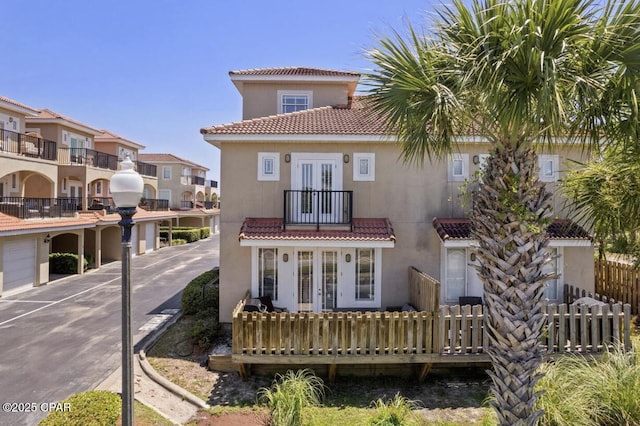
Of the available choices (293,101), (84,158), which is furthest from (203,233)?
(293,101)

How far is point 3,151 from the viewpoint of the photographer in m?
20.6

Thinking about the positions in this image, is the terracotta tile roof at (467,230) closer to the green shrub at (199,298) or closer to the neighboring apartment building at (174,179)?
the green shrub at (199,298)

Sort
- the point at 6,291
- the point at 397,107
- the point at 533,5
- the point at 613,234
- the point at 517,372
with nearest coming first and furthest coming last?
the point at 533,5, the point at 517,372, the point at 397,107, the point at 613,234, the point at 6,291

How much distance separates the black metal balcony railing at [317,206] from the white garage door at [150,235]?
26.8 metres

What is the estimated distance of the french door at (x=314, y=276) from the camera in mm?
12508

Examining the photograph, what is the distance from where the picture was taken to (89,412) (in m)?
6.18

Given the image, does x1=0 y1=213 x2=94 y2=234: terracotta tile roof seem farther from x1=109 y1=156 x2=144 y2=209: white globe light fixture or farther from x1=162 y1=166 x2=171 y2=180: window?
x1=162 y1=166 x2=171 y2=180: window

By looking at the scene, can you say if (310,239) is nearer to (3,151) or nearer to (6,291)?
(6,291)

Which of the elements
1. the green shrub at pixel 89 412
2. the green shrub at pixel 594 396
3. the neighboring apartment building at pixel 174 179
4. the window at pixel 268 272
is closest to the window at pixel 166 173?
the neighboring apartment building at pixel 174 179

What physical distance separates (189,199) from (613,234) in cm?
5753

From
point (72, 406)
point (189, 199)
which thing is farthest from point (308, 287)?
point (189, 199)

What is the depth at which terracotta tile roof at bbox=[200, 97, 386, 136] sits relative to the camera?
12.5m

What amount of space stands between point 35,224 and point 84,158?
1041cm

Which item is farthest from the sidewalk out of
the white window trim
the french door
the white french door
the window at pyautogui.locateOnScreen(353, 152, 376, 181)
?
the white window trim
